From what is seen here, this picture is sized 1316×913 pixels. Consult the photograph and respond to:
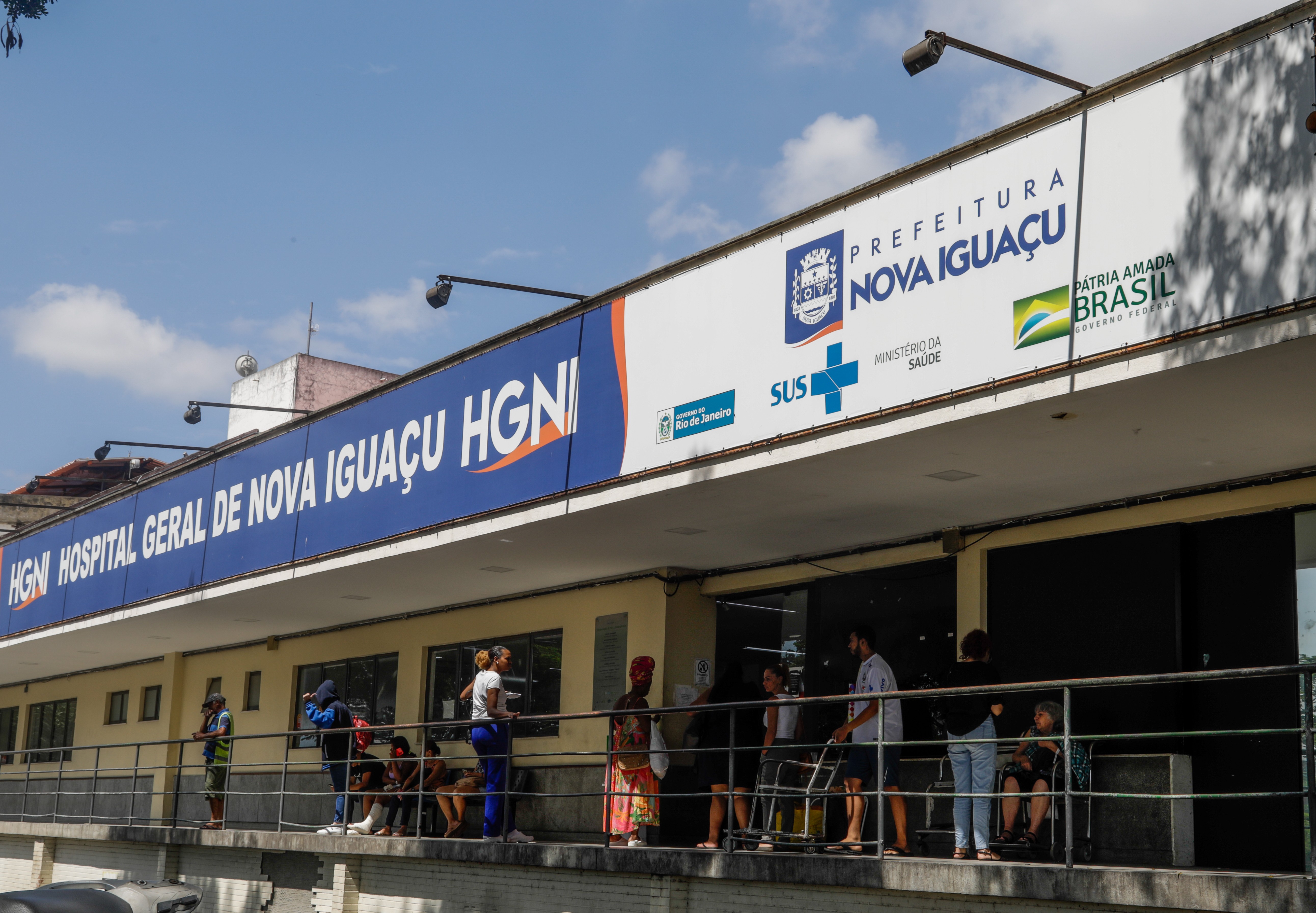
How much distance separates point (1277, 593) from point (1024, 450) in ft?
7.04

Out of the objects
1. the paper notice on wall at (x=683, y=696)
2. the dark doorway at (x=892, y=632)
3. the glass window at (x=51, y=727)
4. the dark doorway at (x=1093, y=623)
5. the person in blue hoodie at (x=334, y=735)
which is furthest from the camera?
the glass window at (x=51, y=727)

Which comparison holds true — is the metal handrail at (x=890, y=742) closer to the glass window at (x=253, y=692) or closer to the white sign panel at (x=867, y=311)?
the white sign panel at (x=867, y=311)

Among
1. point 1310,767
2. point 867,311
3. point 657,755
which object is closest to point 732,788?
point 867,311

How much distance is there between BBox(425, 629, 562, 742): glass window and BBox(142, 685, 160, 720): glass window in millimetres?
7871

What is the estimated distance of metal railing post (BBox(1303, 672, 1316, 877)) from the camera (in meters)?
5.81

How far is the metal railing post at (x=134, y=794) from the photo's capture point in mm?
15742

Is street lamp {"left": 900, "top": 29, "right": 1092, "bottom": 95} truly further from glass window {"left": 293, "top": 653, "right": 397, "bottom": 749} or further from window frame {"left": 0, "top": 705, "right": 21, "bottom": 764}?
window frame {"left": 0, "top": 705, "right": 21, "bottom": 764}

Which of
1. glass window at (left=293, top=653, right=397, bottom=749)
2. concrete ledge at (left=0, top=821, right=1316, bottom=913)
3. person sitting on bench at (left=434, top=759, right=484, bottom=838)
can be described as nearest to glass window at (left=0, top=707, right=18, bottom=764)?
glass window at (left=293, top=653, right=397, bottom=749)

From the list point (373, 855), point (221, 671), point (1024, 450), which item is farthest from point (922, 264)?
point (221, 671)

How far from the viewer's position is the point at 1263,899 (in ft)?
19.6

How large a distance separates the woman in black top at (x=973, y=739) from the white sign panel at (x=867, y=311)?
6.02 ft

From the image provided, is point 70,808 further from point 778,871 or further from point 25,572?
point 778,871

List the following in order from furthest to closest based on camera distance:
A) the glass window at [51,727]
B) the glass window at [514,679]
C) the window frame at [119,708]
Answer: the glass window at [51,727] → the window frame at [119,708] → the glass window at [514,679]

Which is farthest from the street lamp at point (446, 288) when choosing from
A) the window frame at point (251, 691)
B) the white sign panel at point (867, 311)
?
the window frame at point (251, 691)
